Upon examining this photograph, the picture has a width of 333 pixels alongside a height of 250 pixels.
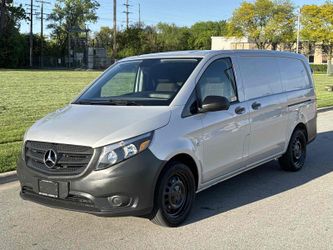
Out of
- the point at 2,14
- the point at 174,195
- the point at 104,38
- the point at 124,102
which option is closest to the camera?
the point at 174,195

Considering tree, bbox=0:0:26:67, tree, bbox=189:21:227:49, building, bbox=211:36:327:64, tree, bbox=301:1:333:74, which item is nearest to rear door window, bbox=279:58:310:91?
building, bbox=211:36:327:64

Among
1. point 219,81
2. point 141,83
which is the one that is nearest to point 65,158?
point 141,83

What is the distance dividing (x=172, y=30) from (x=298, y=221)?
123 m

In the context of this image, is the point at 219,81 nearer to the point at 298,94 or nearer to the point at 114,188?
the point at 114,188

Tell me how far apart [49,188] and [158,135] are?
1173 mm

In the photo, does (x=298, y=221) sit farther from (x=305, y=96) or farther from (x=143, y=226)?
(x=305, y=96)

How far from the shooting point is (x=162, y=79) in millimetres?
5715

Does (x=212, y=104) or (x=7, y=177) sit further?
(x=7, y=177)

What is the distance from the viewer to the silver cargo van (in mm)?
4598

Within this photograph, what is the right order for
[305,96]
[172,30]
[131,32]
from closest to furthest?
[305,96]
[131,32]
[172,30]

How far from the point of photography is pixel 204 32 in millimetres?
130375

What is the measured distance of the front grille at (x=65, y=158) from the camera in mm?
4590

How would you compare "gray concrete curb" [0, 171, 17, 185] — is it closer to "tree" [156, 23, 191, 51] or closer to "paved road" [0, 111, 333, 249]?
"paved road" [0, 111, 333, 249]

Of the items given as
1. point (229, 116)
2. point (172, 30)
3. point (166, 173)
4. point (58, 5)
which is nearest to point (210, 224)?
point (166, 173)
